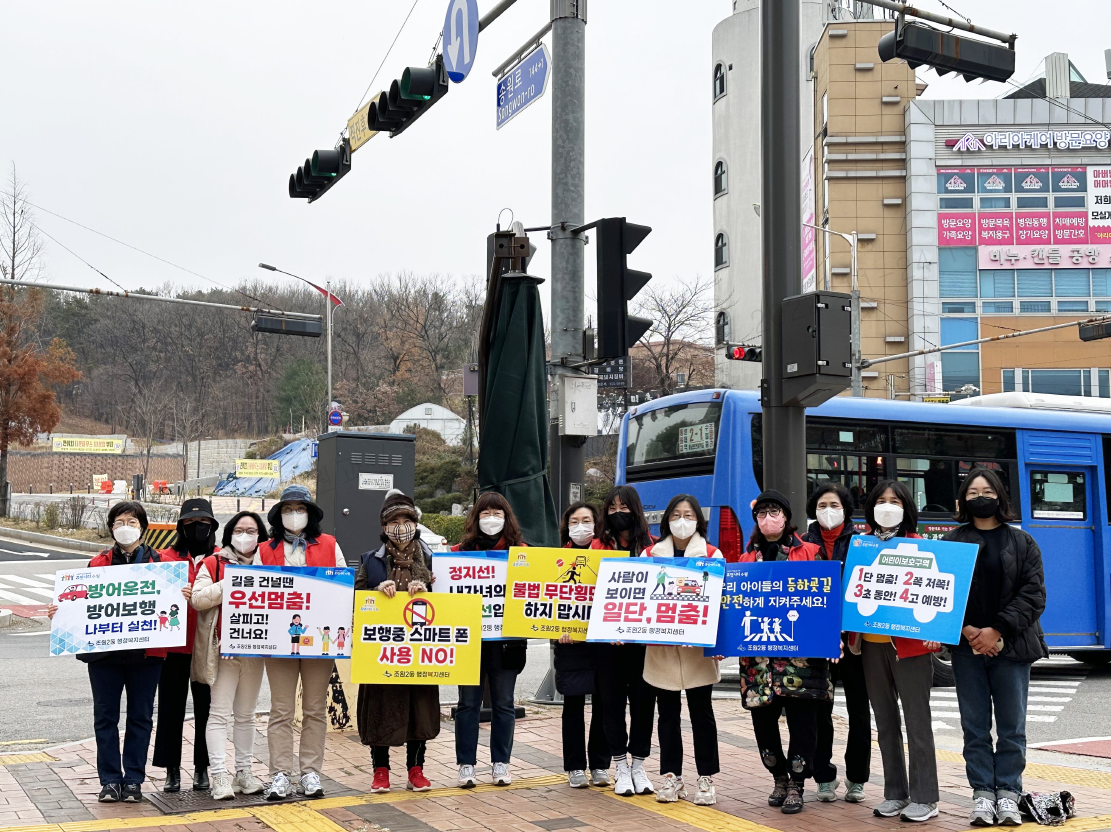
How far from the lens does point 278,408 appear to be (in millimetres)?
98250

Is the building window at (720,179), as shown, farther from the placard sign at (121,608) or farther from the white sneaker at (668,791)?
the placard sign at (121,608)

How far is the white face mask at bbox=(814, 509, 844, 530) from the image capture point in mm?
7035

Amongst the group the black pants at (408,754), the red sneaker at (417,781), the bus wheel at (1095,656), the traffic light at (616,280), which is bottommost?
the bus wheel at (1095,656)

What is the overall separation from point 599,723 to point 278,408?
94.1 meters

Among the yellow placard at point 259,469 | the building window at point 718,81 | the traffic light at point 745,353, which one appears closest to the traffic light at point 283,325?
the traffic light at point 745,353

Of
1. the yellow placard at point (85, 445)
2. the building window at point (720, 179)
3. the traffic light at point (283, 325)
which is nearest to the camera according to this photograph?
the traffic light at point (283, 325)

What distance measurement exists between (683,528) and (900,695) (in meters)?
1.58

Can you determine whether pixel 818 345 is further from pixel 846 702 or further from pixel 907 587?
pixel 846 702

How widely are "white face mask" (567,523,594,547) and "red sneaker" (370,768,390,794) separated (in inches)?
73.6

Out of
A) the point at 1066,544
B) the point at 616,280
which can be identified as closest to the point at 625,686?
the point at 616,280

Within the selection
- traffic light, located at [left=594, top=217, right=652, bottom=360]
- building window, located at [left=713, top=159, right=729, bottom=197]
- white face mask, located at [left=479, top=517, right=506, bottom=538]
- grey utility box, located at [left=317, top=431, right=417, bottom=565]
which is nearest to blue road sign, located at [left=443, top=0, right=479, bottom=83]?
traffic light, located at [left=594, top=217, right=652, bottom=360]

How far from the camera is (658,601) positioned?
Answer: 22.4 ft

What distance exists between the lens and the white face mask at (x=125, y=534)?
271 inches

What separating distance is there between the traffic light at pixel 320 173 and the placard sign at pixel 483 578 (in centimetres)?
746
